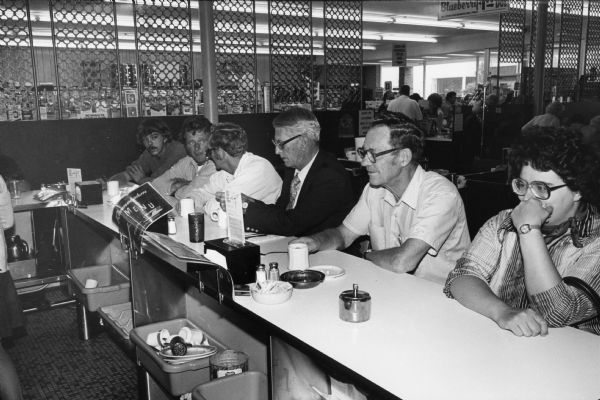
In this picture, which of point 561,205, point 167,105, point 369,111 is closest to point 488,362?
point 561,205

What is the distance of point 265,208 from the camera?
2826 millimetres

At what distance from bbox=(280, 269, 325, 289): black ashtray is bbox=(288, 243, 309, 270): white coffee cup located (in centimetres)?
7

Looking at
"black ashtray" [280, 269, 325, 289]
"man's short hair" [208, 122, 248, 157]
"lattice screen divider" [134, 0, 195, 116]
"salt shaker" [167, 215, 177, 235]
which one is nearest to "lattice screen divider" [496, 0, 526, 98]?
"lattice screen divider" [134, 0, 195, 116]

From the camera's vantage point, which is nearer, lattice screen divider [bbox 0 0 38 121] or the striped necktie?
the striped necktie

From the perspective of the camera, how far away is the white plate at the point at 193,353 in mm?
2227

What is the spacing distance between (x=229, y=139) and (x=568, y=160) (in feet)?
6.89

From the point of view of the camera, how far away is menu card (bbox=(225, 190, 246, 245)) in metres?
2.11

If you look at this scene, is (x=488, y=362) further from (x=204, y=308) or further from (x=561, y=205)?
(x=204, y=308)

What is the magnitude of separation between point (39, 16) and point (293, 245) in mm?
8883

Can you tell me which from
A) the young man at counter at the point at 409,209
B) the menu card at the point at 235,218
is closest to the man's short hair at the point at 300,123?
the young man at counter at the point at 409,209

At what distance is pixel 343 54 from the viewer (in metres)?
6.92

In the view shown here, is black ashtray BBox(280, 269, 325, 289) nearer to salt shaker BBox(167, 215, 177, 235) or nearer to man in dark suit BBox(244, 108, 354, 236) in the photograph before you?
man in dark suit BBox(244, 108, 354, 236)

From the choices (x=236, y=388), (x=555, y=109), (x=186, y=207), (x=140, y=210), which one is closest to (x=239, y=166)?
(x=186, y=207)

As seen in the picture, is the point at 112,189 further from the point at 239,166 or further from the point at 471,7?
the point at 471,7
